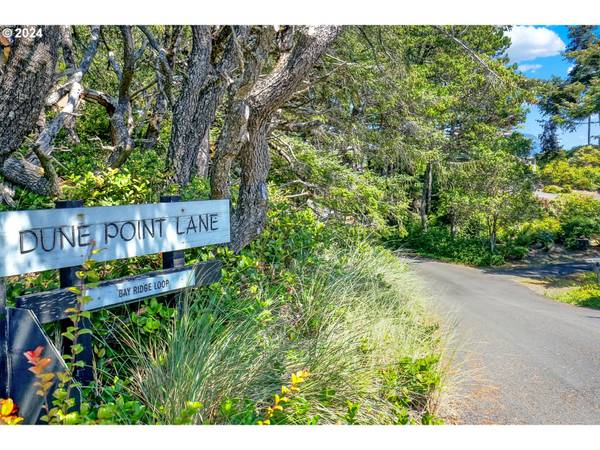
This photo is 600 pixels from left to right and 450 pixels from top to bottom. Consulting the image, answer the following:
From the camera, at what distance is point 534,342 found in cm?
438

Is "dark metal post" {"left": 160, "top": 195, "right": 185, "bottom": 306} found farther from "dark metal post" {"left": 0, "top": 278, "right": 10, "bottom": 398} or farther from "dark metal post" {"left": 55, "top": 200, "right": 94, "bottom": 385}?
"dark metal post" {"left": 0, "top": 278, "right": 10, "bottom": 398}

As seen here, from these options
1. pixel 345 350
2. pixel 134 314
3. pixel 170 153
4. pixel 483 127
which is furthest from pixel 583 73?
pixel 134 314

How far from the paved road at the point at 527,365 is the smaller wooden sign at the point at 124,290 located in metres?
1.80

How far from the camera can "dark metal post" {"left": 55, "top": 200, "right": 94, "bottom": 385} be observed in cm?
208

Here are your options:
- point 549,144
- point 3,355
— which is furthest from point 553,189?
point 3,355

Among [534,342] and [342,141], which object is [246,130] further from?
[342,141]

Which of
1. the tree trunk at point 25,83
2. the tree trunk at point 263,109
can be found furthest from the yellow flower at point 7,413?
the tree trunk at point 263,109

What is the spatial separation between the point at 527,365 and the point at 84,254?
3323 millimetres

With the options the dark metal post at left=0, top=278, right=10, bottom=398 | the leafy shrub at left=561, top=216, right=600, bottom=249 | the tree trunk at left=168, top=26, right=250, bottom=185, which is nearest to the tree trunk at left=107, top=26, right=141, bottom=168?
the tree trunk at left=168, top=26, right=250, bottom=185

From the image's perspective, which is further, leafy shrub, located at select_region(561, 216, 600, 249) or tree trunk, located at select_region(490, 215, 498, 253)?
tree trunk, located at select_region(490, 215, 498, 253)

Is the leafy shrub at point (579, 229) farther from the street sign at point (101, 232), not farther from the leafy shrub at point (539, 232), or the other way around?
the street sign at point (101, 232)

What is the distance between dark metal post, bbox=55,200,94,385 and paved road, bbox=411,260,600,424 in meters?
2.13

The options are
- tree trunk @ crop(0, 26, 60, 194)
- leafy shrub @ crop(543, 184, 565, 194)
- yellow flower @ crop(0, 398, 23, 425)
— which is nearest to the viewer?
yellow flower @ crop(0, 398, 23, 425)

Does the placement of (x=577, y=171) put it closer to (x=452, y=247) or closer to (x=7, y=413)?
(x=452, y=247)
